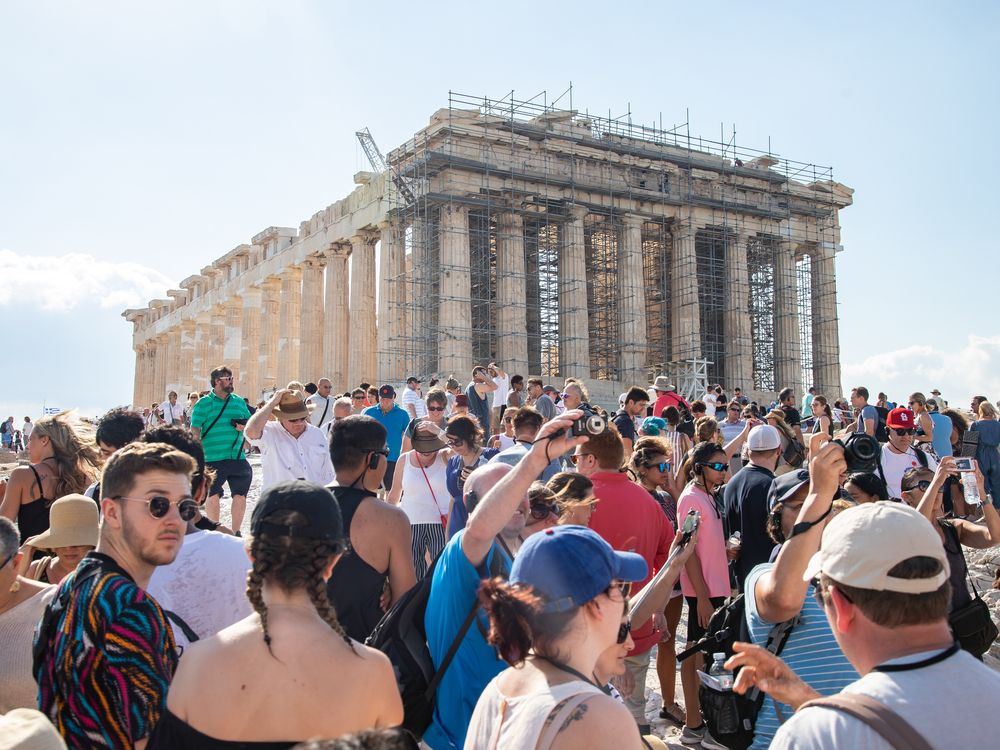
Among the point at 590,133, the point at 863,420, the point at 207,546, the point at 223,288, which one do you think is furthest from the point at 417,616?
the point at 223,288

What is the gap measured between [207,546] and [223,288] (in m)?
44.1

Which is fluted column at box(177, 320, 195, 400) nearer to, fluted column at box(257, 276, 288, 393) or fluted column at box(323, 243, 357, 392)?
fluted column at box(257, 276, 288, 393)

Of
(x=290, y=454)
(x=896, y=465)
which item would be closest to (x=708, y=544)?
(x=896, y=465)

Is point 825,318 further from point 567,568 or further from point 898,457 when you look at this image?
point 567,568

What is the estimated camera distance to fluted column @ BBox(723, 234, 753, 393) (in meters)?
33.5

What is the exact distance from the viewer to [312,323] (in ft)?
118

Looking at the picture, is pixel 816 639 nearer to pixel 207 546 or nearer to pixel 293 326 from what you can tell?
pixel 207 546

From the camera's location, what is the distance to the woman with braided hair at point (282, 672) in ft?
7.87

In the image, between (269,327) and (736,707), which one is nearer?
(736,707)

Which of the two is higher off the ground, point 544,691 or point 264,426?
point 264,426

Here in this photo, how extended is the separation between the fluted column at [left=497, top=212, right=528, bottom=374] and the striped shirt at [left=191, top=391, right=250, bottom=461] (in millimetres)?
19206

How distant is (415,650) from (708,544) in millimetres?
2659

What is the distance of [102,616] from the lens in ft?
9.08

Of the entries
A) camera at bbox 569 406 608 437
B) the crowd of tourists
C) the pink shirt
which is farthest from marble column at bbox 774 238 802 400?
camera at bbox 569 406 608 437
